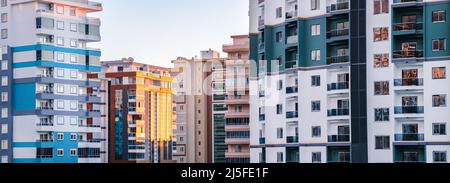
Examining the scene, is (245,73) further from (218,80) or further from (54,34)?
(54,34)

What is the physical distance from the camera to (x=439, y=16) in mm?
8750

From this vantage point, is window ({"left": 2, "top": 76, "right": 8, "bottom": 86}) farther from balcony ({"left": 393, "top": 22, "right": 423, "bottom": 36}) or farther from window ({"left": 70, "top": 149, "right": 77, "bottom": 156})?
balcony ({"left": 393, "top": 22, "right": 423, "bottom": 36})

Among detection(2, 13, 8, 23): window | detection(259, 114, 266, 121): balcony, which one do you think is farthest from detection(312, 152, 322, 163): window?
detection(2, 13, 8, 23): window

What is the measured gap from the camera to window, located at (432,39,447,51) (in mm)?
8688

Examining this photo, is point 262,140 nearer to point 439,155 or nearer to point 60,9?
point 439,155

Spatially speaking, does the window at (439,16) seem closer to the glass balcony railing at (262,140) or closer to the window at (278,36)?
the window at (278,36)

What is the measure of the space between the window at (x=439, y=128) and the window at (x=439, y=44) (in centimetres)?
76

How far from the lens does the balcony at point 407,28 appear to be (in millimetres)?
8773

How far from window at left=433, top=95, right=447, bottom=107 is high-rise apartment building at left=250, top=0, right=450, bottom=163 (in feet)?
0.03

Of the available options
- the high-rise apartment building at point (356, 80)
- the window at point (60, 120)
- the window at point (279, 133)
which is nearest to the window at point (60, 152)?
the window at point (60, 120)

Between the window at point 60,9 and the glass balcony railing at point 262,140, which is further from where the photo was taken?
the window at point 60,9

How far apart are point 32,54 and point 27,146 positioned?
1.27m

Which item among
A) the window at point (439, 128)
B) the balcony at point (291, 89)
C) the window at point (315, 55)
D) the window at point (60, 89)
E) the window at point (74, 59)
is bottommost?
the window at point (439, 128)

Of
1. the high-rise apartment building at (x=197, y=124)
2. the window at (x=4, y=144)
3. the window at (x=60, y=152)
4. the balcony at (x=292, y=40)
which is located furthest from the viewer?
the high-rise apartment building at (x=197, y=124)
